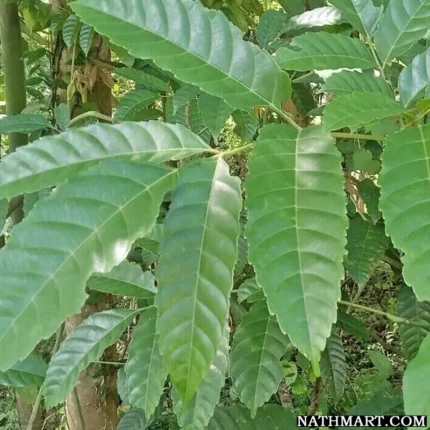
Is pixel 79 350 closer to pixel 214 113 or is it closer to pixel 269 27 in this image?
pixel 214 113

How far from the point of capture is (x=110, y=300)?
56.6 inches

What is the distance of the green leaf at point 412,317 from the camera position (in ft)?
2.91

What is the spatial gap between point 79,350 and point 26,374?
114 millimetres

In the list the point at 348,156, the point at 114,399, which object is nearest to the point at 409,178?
the point at 348,156

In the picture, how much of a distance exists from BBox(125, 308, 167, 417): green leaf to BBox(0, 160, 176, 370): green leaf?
12.6 inches

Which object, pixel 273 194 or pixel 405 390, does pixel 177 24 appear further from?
pixel 405 390

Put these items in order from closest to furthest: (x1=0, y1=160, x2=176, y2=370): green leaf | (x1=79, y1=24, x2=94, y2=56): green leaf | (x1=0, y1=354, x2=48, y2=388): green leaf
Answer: (x1=0, y1=160, x2=176, y2=370): green leaf
(x1=0, y1=354, x2=48, y2=388): green leaf
(x1=79, y1=24, x2=94, y2=56): green leaf

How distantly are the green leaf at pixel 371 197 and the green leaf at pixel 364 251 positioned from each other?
25 mm

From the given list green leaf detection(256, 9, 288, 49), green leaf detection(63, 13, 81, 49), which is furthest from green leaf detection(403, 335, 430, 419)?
green leaf detection(63, 13, 81, 49)

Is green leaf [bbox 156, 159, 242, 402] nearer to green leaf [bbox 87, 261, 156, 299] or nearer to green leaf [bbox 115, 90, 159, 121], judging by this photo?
green leaf [bbox 87, 261, 156, 299]

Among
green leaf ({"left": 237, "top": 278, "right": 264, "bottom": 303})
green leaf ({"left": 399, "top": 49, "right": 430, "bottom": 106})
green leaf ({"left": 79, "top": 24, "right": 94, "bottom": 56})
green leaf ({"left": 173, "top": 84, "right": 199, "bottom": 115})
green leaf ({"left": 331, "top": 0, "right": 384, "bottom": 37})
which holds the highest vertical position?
green leaf ({"left": 79, "top": 24, "right": 94, "bottom": 56})

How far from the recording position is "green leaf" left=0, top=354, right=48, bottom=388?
79 centimetres

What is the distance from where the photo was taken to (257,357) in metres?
0.72

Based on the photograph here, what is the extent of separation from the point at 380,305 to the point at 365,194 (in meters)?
1.99
